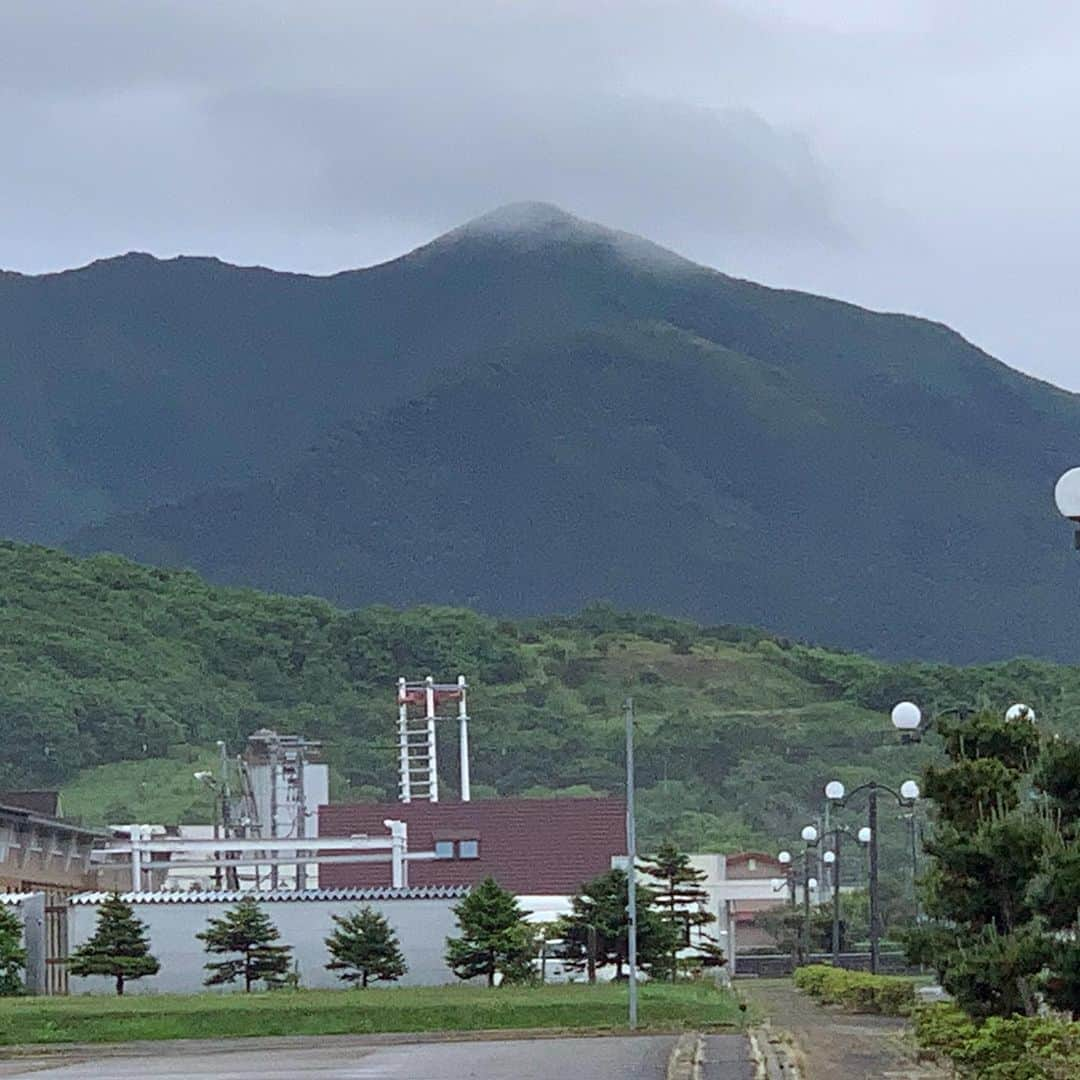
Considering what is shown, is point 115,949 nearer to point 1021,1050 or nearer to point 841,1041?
point 841,1041

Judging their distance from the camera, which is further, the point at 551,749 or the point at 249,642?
the point at 249,642

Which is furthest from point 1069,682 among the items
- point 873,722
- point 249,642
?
point 249,642

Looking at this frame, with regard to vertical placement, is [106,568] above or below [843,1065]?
above

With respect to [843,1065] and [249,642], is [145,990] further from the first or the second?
[249,642]

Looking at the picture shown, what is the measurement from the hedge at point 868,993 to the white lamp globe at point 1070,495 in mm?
18952

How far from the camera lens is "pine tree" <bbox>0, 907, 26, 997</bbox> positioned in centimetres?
4769

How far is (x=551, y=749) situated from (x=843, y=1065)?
302ft

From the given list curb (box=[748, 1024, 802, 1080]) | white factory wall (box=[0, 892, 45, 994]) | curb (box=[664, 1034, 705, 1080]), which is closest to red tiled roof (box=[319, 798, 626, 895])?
white factory wall (box=[0, 892, 45, 994])

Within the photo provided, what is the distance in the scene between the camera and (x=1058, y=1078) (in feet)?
55.6

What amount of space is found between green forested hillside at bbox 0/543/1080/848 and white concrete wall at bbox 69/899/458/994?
4103 centimetres

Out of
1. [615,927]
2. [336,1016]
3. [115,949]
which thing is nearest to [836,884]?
[615,927]

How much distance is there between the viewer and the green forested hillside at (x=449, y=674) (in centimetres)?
10981

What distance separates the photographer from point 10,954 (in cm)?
4788

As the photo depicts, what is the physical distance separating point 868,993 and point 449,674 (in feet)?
334
